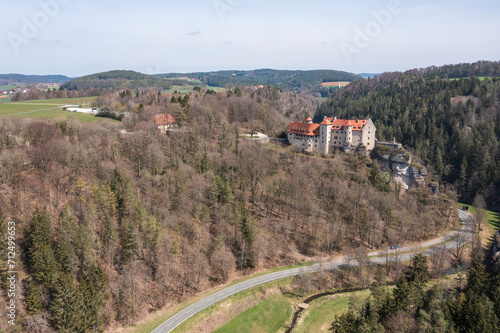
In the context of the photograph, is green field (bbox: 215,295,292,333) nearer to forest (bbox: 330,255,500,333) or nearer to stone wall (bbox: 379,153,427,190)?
forest (bbox: 330,255,500,333)

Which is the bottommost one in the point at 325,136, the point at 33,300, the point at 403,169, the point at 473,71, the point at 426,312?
the point at 426,312

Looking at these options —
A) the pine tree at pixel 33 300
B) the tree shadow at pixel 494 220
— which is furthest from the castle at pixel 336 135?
the pine tree at pixel 33 300

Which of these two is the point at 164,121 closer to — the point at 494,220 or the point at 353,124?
the point at 353,124

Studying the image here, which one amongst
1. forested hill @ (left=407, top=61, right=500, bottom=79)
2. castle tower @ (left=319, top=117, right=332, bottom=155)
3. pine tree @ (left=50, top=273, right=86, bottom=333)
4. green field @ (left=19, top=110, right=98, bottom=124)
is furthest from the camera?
forested hill @ (left=407, top=61, right=500, bottom=79)

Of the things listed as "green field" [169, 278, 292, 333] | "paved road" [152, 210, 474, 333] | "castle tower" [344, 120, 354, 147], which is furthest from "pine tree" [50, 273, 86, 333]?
"castle tower" [344, 120, 354, 147]

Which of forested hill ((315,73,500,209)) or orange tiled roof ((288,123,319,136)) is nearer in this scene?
orange tiled roof ((288,123,319,136))

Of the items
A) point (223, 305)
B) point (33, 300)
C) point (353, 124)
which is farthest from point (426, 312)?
point (353, 124)

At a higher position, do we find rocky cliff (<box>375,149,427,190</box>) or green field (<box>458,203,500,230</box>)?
rocky cliff (<box>375,149,427,190</box>)
